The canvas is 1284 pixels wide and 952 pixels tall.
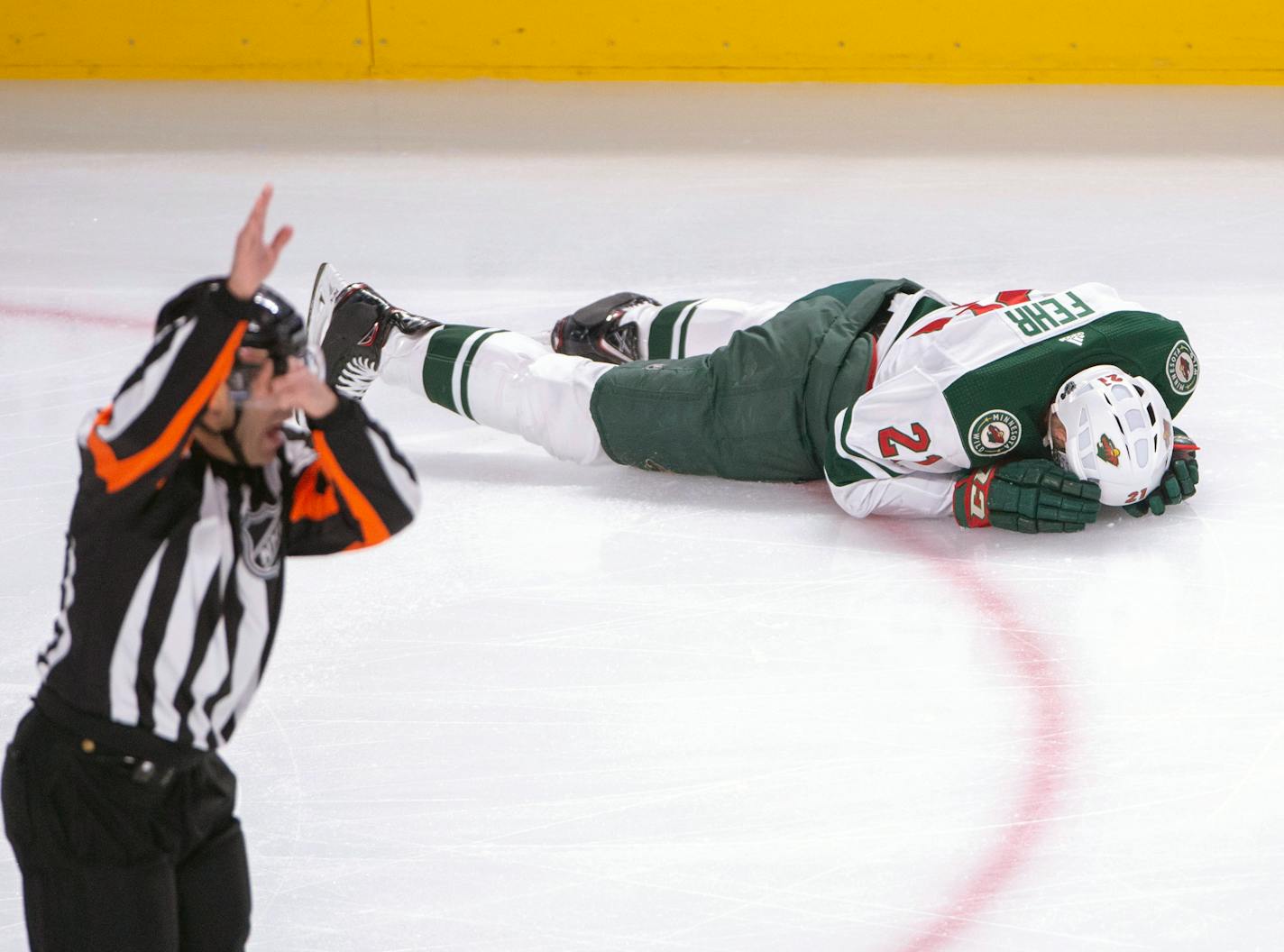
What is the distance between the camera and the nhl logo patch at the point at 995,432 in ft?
10.9

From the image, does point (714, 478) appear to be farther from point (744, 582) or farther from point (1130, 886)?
point (1130, 886)

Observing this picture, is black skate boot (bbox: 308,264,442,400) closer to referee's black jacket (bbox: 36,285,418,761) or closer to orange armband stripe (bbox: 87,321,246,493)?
referee's black jacket (bbox: 36,285,418,761)

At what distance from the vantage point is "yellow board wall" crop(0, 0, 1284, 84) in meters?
6.77

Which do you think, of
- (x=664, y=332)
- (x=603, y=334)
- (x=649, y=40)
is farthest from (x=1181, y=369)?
(x=649, y=40)

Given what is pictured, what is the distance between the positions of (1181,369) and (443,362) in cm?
155

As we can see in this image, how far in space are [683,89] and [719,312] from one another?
316 cm

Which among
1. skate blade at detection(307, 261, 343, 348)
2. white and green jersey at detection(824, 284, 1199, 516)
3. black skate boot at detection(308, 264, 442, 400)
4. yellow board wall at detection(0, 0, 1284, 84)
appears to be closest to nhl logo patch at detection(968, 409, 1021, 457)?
white and green jersey at detection(824, 284, 1199, 516)

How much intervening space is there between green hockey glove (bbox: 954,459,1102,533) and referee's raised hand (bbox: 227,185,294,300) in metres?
2.08

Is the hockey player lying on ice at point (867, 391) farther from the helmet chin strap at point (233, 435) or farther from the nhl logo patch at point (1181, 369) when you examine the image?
the helmet chin strap at point (233, 435)

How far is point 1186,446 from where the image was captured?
348cm

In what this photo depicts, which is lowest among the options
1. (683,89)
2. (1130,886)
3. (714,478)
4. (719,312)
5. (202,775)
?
(1130,886)

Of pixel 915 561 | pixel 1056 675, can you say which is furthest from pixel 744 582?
pixel 1056 675

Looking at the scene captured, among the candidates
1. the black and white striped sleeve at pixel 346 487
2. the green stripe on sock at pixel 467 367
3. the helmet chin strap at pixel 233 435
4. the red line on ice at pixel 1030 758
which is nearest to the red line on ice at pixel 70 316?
the green stripe on sock at pixel 467 367

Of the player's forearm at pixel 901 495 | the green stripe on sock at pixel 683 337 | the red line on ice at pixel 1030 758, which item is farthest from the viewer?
the green stripe on sock at pixel 683 337
